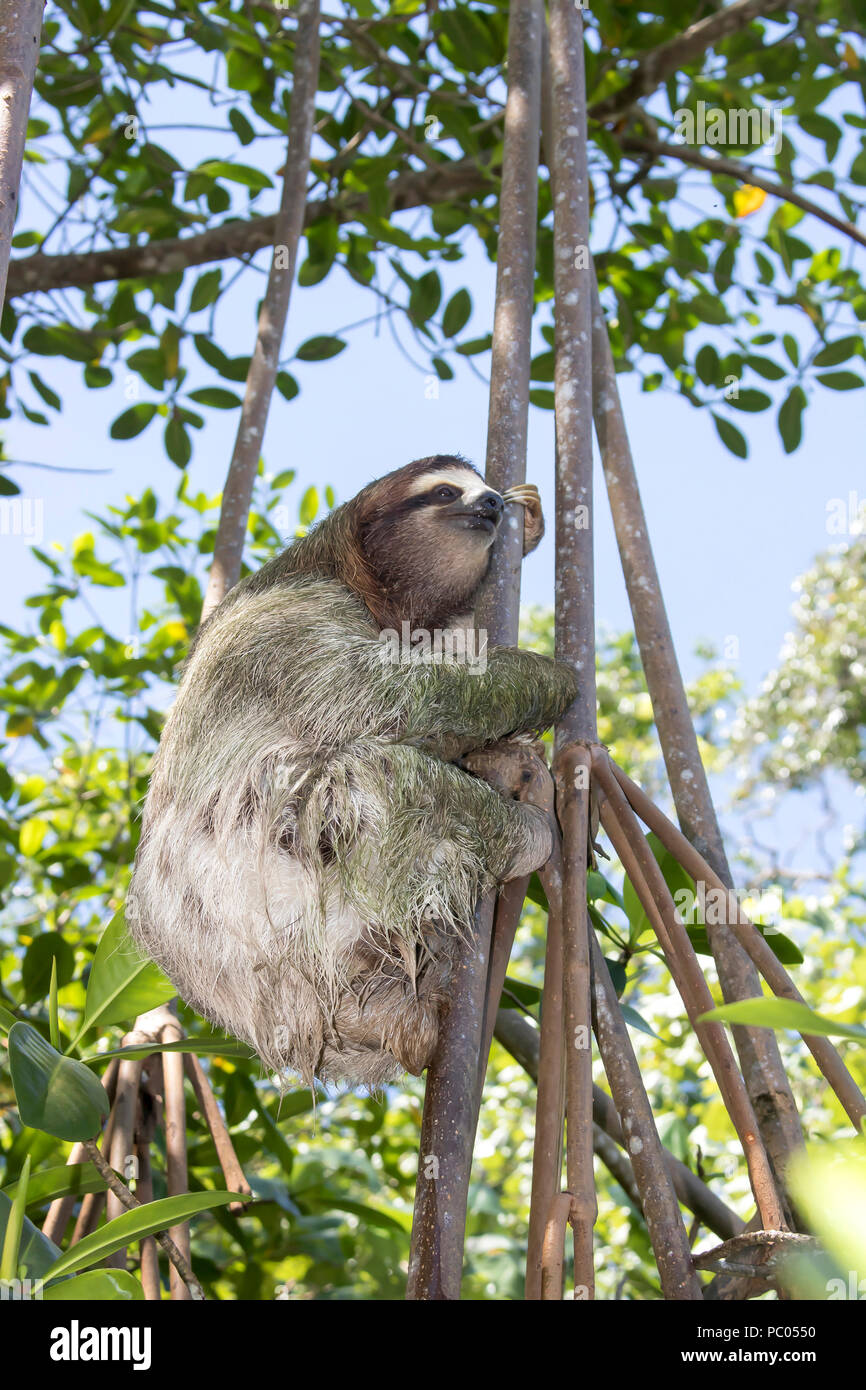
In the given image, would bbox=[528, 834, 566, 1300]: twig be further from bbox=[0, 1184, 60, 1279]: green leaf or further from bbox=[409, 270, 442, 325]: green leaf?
bbox=[409, 270, 442, 325]: green leaf

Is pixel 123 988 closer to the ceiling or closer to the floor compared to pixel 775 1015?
closer to the ceiling

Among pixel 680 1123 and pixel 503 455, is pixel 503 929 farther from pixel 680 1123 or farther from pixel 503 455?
pixel 680 1123

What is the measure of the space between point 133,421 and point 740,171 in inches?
124

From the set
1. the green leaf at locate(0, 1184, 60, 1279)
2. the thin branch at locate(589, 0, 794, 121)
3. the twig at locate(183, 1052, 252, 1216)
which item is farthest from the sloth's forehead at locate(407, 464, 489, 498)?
the thin branch at locate(589, 0, 794, 121)

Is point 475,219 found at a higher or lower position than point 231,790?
higher

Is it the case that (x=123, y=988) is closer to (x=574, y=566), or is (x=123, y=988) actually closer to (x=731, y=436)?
(x=574, y=566)

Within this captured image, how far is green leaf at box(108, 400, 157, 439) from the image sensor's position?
5.77m

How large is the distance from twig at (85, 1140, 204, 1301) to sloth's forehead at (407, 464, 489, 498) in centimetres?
213

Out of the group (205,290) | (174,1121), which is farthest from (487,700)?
(205,290)

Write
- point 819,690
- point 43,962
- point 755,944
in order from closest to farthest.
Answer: point 755,944 < point 43,962 < point 819,690

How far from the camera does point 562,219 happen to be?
3.49 m

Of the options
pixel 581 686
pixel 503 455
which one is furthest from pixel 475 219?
pixel 581 686

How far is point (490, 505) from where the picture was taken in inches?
128
